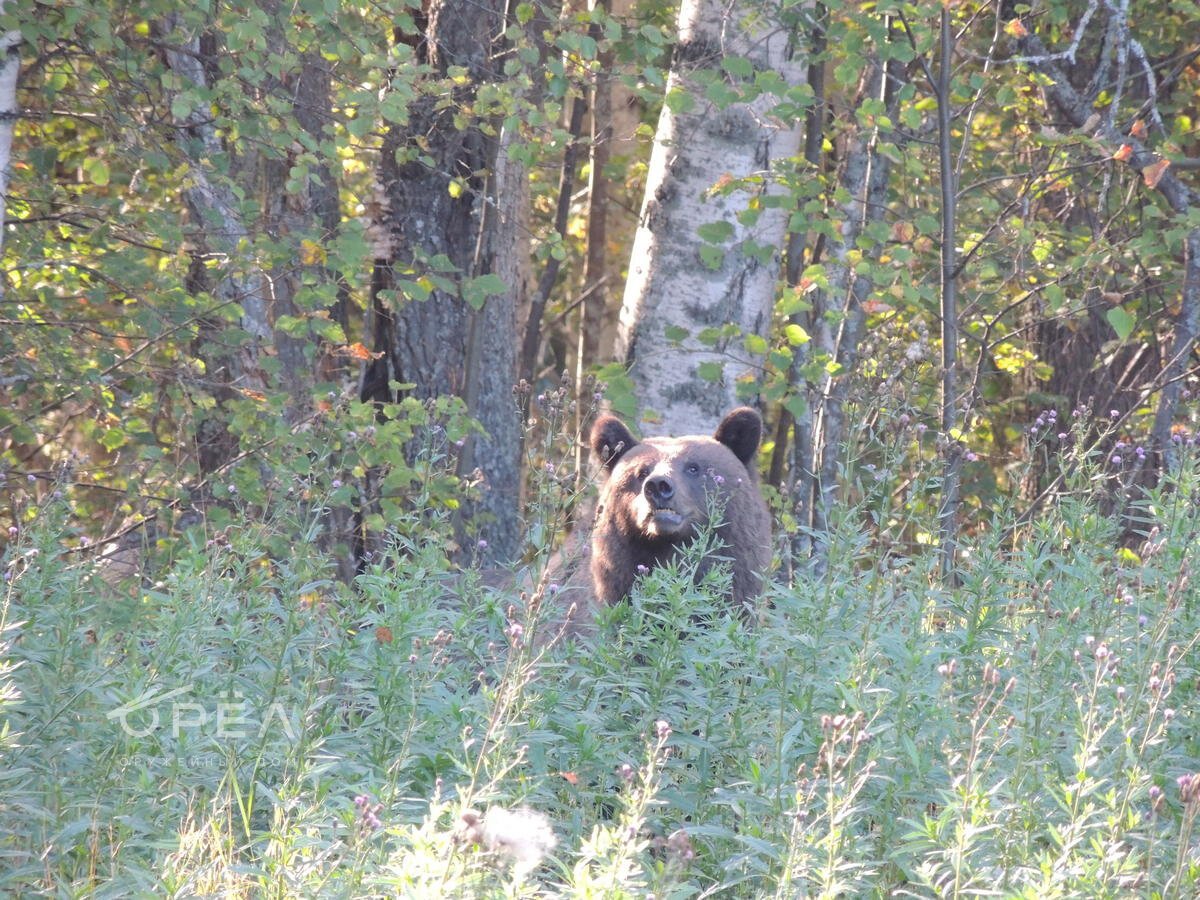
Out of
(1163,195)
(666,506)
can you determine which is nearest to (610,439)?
(666,506)

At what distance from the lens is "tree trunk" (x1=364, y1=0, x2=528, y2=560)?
327 inches

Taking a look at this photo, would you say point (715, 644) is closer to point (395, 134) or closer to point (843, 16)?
point (843, 16)

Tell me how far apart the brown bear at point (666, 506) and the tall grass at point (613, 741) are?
1227 millimetres

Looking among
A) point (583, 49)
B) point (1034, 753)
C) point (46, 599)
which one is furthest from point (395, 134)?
point (1034, 753)

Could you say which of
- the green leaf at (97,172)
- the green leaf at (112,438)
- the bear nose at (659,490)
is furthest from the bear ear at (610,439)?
the green leaf at (97,172)

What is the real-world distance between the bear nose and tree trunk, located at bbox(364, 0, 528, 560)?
88.4 inches

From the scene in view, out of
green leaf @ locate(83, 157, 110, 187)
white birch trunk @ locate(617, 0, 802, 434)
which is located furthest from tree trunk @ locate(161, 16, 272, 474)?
white birch trunk @ locate(617, 0, 802, 434)

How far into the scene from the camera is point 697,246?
7.95m

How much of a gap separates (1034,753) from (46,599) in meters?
3.09

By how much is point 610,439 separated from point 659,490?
779mm

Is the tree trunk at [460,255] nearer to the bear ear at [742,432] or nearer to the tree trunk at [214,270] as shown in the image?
the tree trunk at [214,270]

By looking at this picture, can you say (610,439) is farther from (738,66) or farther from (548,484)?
(738,66)

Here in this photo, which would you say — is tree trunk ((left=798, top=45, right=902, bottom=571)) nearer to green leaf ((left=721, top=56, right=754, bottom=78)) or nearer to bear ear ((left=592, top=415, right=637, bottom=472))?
green leaf ((left=721, top=56, right=754, bottom=78))

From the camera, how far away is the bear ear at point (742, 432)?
6.72m
